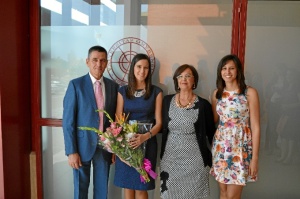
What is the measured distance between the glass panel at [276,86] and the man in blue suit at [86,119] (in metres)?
1.45

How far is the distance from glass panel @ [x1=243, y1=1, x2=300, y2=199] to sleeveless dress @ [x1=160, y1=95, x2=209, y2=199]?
80 cm

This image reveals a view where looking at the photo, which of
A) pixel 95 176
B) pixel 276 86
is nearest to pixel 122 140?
pixel 95 176

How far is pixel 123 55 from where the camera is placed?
306 cm

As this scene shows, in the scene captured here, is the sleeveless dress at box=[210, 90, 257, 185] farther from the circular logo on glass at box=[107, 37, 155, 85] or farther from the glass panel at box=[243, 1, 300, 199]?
the circular logo on glass at box=[107, 37, 155, 85]

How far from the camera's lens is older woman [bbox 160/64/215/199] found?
2.50 meters

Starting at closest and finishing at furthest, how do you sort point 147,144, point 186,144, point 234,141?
point 234,141, point 186,144, point 147,144

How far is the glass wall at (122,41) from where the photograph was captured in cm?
292

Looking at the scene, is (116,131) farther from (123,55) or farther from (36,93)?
(36,93)

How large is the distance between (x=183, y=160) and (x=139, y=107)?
61cm

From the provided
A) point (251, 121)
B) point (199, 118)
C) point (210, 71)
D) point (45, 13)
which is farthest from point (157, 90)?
point (45, 13)

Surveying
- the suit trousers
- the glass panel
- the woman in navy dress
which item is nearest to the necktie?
the woman in navy dress

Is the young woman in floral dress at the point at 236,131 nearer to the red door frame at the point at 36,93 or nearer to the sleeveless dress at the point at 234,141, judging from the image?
the sleeveless dress at the point at 234,141

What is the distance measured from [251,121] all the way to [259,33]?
3.24ft

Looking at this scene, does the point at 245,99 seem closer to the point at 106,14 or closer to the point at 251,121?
the point at 251,121
